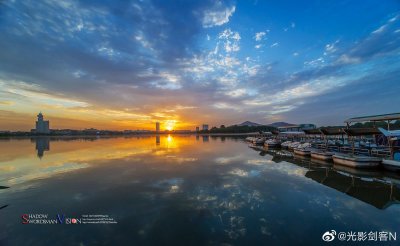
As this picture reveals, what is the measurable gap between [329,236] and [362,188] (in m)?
8.79

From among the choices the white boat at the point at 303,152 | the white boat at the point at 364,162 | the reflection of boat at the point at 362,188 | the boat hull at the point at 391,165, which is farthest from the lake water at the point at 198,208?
the white boat at the point at 303,152

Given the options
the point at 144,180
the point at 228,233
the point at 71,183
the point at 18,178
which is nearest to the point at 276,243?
the point at 228,233

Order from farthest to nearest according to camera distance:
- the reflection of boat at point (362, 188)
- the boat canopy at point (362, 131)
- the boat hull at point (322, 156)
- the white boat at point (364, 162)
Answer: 1. the boat hull at point (322, 156)
2. the boat canopy at point (362, 131)
3. the white boat at point (364, 162)
4. the reflection of boat at point (362, 188)

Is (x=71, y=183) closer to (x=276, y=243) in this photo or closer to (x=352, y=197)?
(x=276, y=243)

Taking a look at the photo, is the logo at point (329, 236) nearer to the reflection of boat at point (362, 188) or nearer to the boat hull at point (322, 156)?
the reflection of boat at point (362, 188)

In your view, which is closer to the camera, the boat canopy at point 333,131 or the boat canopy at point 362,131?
the boat canopy at point 362,131

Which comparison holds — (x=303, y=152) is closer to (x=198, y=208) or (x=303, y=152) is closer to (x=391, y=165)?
(x=391, y=165)

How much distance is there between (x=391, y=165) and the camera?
56.3ft

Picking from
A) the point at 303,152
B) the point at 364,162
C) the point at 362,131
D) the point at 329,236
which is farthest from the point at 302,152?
the point at 329,236

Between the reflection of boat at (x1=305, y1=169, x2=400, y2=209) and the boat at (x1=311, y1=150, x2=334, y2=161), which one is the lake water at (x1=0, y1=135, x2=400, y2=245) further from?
the boat at (x1=311, y1=150, x2=334, y2=161)

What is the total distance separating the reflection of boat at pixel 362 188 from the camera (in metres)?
10.7

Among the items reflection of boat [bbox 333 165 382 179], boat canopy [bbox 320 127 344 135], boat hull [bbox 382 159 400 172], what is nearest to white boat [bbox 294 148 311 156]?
boat canopy [bbox 320 127 344 135]

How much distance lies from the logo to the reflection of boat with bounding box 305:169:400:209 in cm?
502

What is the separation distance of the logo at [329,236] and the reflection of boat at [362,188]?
5.02 meters
